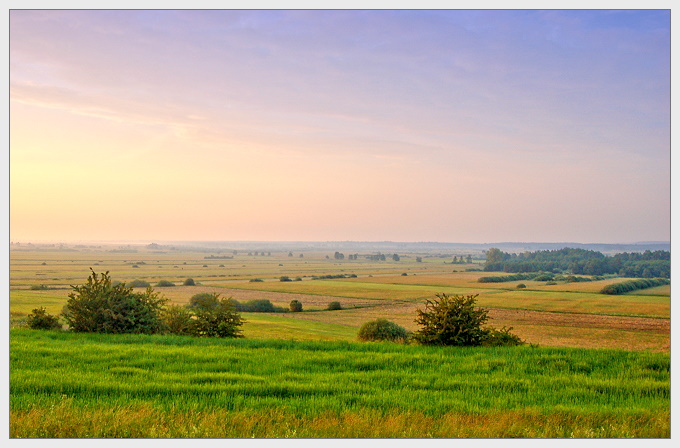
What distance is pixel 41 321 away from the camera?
64.5 ft

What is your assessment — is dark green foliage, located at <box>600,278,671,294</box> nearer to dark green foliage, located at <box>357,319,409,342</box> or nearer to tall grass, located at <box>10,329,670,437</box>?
dark green foliage, located at <box>357,319,409,342</box>

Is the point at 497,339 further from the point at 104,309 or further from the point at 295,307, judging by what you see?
the point at 295,307

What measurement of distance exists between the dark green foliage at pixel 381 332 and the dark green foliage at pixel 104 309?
11047 mm

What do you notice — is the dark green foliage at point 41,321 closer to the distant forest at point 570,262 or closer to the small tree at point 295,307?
the small tree at point 295,307

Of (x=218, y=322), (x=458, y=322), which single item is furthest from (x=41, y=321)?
(x=458, y=322)

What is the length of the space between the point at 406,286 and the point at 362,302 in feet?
50.3

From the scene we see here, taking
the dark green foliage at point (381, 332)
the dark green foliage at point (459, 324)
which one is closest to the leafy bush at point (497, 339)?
the dark green foliage at point (459, 324)

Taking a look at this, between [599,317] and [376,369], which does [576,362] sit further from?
[599,317]

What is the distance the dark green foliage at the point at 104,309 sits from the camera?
18.4 m

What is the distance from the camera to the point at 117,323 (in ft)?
60.8

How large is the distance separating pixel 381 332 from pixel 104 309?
41.4 ft

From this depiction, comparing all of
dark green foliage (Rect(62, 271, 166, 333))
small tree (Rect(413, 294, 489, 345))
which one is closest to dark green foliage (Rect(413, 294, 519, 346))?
small tree (Rect(413, 294, 489, 345))

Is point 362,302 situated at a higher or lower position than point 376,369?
lower

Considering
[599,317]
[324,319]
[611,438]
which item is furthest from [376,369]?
[599,317]
